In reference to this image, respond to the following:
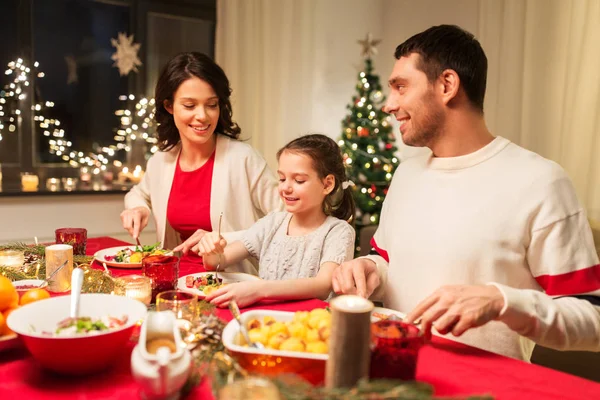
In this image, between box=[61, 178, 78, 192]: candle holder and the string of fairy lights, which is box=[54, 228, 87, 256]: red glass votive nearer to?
the string of fairy lights

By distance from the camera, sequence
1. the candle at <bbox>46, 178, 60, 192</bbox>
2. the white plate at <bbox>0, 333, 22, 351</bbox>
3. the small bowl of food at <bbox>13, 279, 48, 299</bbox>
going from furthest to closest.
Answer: the candle at <bbox>46, 178, 60, 192</bbox>, the small bowl of food at <bbox>13, 279, 48, 299</bbox>, the white plate at <bbox>0, 333, 22, 351</bbox>

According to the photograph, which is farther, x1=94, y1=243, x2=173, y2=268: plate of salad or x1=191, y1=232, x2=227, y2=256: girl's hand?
x1=94, y1=243, x2=173, y2=268: plate of salad

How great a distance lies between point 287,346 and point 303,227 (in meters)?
1.13

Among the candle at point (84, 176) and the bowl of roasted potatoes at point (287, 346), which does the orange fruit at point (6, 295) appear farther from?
the candle at point (84, 176)

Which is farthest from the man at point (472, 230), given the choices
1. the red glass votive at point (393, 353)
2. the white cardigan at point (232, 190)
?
the white cardigan at point (232, 190)

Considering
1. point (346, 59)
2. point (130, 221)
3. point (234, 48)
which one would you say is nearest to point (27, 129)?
point (234, 48)

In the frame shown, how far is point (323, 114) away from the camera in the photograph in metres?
5.38

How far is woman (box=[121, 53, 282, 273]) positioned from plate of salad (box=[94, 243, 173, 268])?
0.34 metres

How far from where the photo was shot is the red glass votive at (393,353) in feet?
3.17

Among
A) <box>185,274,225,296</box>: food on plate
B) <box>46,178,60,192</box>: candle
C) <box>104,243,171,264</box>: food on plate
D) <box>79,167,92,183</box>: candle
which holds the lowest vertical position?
<box>185,274,225,296</box>: food on plate

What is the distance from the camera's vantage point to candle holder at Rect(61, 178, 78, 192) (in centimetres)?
435

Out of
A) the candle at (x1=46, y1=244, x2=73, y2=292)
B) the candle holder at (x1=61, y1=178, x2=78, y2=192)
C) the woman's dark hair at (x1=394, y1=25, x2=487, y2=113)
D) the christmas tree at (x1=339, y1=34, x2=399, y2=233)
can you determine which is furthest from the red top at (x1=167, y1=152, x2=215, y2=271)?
the christmas tree at (x1=339, y1=34, x2=399, y2=233)

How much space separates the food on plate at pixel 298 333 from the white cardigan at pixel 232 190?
1433mm

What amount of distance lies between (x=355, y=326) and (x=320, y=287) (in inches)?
32.6
